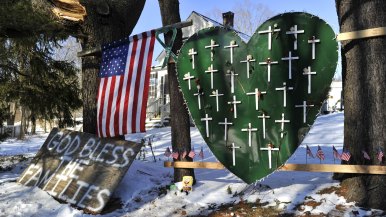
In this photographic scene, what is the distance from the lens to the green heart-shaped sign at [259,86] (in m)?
5.21

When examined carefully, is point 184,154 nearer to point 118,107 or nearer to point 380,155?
point 118,107

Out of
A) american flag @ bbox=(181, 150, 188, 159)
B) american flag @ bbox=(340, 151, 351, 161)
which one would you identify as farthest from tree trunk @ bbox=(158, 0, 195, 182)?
american flag @ bbox=(340, 151, 351, 161)

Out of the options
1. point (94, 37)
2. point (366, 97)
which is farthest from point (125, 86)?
point (366, 97)

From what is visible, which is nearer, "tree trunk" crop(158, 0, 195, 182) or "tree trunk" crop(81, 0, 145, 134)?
"tree trunk" crop(158, 0, 195, 182)

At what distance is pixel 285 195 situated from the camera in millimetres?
5891

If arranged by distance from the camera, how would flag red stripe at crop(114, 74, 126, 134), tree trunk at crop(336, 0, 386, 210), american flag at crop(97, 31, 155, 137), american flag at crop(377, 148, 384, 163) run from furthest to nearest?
flag red stripe at crop(114, 74, 126, 134) < american flag at crop(97, 31, 155, 137) < tree trunk at crop(336, 0, 386, 210) < american flag at crop(377, 148, 384, 163)

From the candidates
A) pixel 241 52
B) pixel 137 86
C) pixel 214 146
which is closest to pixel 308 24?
pixel 241 52

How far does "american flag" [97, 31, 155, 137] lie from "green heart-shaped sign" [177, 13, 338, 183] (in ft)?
2.74

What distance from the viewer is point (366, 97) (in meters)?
5.23

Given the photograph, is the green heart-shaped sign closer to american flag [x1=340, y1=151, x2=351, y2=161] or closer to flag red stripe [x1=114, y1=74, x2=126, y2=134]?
american flag [x1=340, y1=151, x2=351, y2=161]

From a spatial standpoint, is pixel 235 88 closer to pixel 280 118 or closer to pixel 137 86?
pixel 280 118

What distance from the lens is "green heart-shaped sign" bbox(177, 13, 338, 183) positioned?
5.21 m

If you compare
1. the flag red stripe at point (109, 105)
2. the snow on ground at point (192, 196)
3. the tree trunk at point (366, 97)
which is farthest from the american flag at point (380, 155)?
the flag red stripe at point (109, 105)

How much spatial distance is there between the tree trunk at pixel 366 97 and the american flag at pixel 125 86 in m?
3.21
